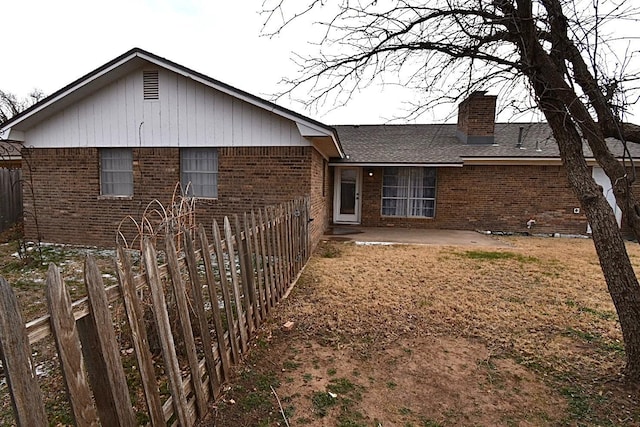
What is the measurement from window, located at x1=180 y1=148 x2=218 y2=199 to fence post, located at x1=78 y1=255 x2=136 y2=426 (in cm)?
682

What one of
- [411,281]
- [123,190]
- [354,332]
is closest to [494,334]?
[354,332]

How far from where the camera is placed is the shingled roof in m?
11.5

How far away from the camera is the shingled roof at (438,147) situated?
1154cm

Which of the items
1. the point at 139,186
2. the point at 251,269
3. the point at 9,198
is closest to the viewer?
the point at 251,269

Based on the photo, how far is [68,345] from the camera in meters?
1.42

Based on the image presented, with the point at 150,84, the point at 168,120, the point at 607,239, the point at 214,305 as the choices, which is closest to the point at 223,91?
the point at 168,120

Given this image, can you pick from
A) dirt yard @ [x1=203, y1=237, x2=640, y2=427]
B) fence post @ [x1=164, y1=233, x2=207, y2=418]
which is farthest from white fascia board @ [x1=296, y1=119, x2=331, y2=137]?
fence post @ [x1=164, y1=233, x2=207, y2=418]

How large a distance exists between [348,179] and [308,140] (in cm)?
571

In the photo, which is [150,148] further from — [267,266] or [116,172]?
[267,266]

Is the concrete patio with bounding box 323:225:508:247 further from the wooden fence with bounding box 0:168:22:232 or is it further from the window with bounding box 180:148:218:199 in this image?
the wooden fence with bounding box 0:168:22:232

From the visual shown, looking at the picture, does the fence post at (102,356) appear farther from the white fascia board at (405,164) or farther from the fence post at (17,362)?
the white fascia board at (405,164)

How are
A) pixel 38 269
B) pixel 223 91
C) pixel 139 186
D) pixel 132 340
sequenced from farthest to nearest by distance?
pixel 139 186 → pixel 223 91 → pixel 38 269 → pixel 132 340

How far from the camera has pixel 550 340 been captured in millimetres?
3781

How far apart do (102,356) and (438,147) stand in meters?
13.3
